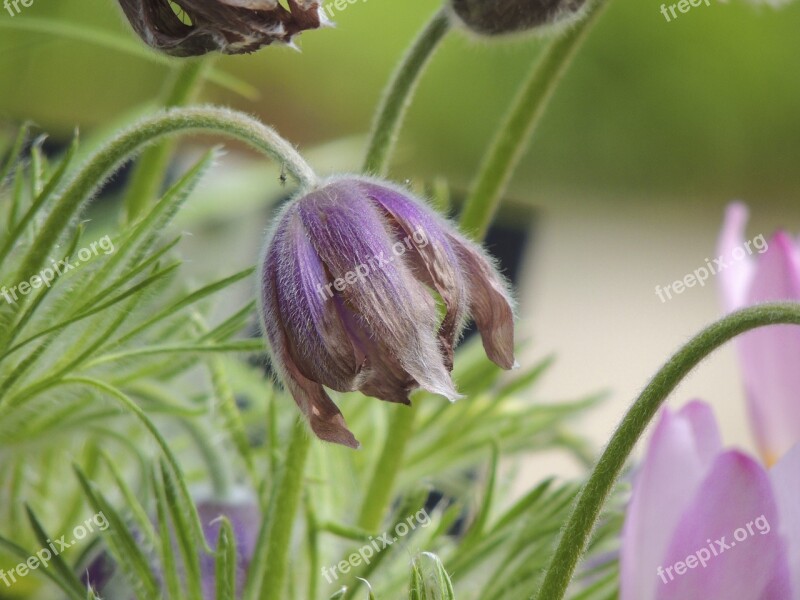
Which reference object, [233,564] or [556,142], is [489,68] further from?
[233,564]

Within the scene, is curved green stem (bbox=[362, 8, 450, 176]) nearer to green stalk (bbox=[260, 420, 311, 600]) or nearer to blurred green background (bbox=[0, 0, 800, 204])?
green stalk (bbox=[260, 420, 311, 600])

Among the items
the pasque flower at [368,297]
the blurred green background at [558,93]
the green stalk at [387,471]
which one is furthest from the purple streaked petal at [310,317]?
the blurred green background at [558,93]

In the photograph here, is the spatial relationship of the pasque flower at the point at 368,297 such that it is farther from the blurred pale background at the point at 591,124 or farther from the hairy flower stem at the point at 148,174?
the blurred pale background at the point at 591,124

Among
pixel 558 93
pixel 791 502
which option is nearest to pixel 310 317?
pixel 791 502

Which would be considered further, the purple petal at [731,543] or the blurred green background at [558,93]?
the blurred green background at [558,93]

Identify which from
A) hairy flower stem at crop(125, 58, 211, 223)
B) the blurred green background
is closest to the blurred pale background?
the blurred green background

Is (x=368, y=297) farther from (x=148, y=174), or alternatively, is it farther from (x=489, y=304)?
(x=148, y=174)

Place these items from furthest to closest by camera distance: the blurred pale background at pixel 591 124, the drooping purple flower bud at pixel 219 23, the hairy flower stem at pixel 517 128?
the blurred pale background at pixel 591 124 < the hairy flower stem at pixel 517 128 < the drooping purple flower bud at pixel 219 23
